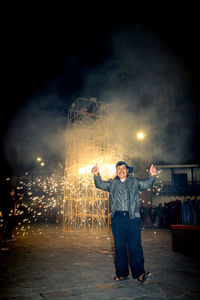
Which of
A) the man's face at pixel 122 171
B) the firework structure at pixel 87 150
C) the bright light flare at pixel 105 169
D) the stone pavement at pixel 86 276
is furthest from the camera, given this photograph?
the bright light flare at pixel 105 169

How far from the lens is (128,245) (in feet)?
10.4

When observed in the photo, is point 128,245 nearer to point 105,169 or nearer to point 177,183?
point 105,169

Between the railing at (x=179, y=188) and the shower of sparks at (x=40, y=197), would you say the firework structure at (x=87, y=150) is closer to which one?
the shower of sparks at (x=40, y=197)

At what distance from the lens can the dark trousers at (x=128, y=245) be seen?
10.1 ft

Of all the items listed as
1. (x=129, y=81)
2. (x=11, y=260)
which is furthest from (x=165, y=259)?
(x=129, y=81)

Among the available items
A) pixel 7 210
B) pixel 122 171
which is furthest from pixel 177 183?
pixel 122 171

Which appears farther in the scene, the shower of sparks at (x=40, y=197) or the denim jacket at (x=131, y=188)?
the shower of sparks at (x=40, y=197)

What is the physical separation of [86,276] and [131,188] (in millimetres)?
1611

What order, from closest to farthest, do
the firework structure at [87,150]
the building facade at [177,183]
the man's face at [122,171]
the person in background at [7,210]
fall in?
the man's face at [122,171] < the person in background at [7,210] < the firework structure at [87,150] < the building facade at [177,183]

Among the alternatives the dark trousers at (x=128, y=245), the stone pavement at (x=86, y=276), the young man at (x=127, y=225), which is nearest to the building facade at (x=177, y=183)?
the stone pavement at (x=86, y=276)

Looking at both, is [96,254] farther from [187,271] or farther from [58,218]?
[58,218]

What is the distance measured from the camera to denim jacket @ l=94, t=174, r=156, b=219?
320cm

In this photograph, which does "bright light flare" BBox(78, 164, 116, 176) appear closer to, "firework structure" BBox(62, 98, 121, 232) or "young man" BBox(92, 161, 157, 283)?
"firework structure" BBox(62, 98, 121, 232)

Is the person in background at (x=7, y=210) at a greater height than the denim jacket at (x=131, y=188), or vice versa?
the denim jacket at (x=131, y=188)
